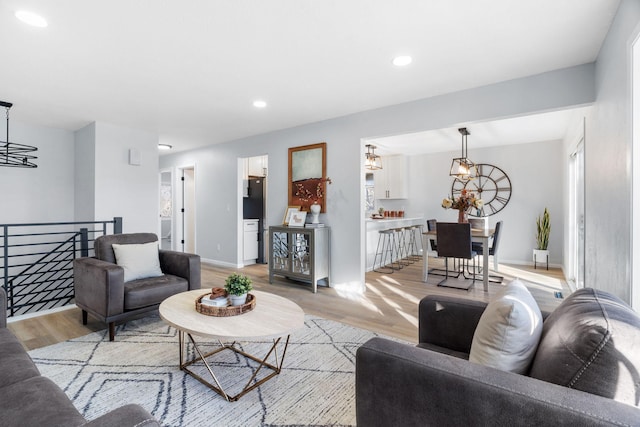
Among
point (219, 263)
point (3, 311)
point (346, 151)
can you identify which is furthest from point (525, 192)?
point (3, 311)

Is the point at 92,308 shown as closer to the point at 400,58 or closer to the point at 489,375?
the point at 489,375

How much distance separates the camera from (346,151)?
4.32 m

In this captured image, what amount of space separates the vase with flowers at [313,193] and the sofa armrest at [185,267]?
180cm

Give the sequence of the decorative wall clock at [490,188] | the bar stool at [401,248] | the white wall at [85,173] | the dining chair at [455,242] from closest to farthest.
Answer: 1. the dining chair at [455,242]
2. the white wall at [85,173]
3. the decorative wall clock at [490,188]
4. the bar stool at [401,248]

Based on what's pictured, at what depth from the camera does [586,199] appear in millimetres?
3084

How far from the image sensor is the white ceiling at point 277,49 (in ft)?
6.63

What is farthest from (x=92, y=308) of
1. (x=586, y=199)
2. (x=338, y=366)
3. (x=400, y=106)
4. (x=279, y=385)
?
(x=586, y=199)

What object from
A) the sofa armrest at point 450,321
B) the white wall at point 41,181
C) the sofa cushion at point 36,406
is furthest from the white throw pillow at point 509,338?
the white wall at point 41,181

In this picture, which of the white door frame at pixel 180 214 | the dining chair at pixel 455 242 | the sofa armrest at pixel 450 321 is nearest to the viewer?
the sofa armrest at pixel 450 321

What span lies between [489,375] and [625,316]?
493 mm

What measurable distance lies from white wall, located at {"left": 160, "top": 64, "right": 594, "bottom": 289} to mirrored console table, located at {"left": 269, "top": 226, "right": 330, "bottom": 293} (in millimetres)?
166

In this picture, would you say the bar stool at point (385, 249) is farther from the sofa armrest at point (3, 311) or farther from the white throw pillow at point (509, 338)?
the sofa armrest at point (3, 311)

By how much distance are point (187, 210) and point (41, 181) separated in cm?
263

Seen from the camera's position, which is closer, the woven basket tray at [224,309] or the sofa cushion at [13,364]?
the sofa cushion at [13,364]
